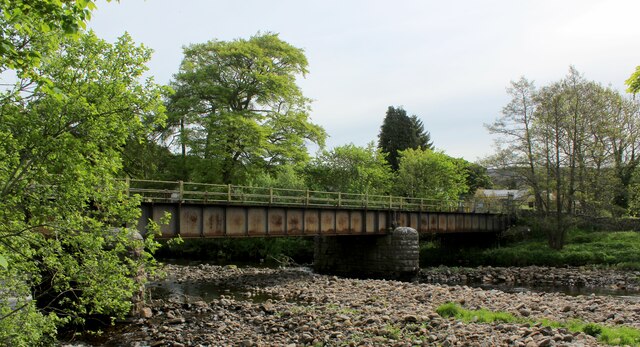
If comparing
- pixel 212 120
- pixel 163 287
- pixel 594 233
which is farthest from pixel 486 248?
pixel 163 287

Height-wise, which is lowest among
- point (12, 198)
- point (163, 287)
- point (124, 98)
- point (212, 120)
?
point (163, 287)

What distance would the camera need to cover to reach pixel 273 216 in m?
26.9

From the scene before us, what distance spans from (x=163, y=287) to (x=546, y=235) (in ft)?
101

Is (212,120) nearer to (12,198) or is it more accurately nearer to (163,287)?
(163,287)

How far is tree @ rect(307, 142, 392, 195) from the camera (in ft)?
164

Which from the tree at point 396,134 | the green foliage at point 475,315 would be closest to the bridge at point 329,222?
the green foliage at point 475,315

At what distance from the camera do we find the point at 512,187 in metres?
40.3

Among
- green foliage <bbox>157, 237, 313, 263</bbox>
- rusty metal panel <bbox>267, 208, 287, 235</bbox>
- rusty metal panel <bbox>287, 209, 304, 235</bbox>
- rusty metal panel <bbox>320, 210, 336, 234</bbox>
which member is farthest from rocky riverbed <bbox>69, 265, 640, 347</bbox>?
green foliage <bbox>157, 237, 313, 263</bbox>

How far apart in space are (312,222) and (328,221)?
1426mm

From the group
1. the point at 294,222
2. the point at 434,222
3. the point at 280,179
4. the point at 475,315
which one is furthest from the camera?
the point at 280,179

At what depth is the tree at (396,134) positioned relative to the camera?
231 ft

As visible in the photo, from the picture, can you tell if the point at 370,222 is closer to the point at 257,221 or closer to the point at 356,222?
the point at 356,222

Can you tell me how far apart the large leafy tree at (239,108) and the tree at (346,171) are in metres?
7.25

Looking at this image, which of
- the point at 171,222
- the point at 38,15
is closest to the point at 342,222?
the point at 171,222
